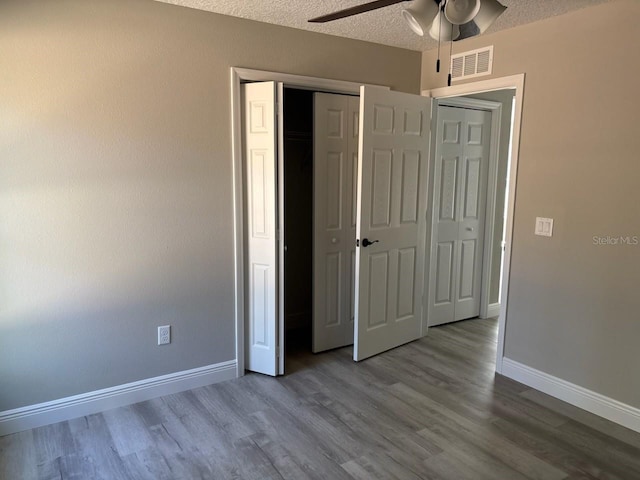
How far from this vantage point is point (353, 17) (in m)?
2.98

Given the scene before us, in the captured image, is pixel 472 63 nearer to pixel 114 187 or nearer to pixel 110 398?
pixel 114 187

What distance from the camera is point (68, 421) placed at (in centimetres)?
272

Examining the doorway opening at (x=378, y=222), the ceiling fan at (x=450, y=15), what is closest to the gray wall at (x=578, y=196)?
the doorway opening at (x=378, y=222)

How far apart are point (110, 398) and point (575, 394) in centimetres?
296

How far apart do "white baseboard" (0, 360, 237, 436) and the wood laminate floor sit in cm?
5

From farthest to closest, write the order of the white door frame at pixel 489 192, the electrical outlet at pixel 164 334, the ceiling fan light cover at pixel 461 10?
the white door frame at pixel 489 192 < the electrical outlet at pixel 164 334 < the ceiling fan light cover at pixel 461 10

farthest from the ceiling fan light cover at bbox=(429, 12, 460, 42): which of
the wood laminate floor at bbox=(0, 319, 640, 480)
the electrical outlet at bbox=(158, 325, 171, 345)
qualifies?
the electrical outlet at bbox=(158, 325, 171, 345)

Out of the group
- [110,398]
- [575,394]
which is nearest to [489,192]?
[575,394]

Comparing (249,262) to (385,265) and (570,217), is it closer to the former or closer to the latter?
(385,265)

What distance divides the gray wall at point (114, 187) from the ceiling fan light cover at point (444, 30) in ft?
5.06

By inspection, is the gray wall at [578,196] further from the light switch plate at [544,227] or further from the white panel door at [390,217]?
the white panel door at [390,217]

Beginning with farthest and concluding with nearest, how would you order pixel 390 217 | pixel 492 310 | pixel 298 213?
1. pixel 492 310
2. pixel 298 213
3. pixel 390 217

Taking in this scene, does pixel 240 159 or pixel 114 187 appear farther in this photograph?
pixel 240 159

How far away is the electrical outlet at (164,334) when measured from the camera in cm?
300
